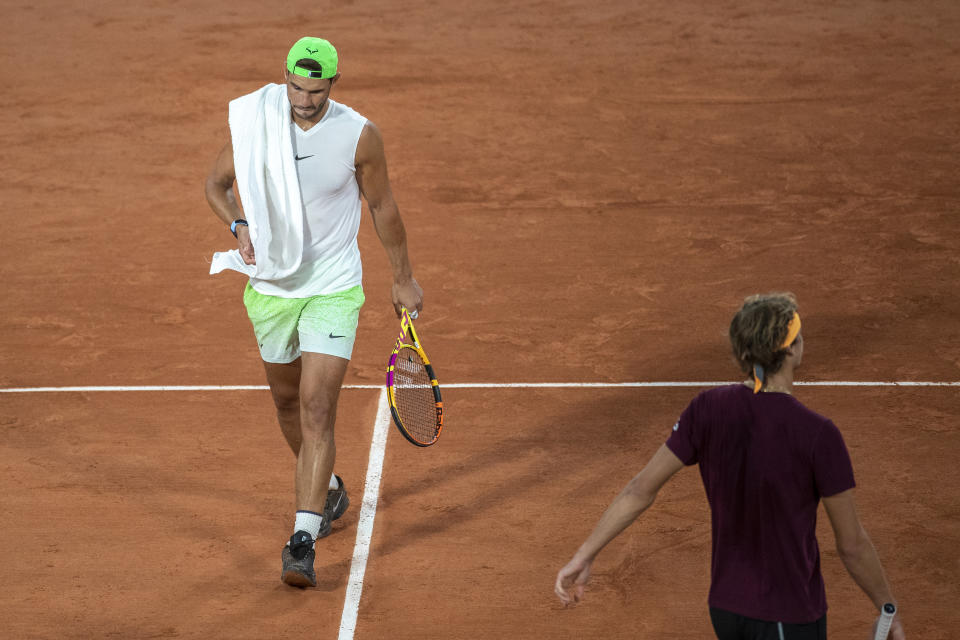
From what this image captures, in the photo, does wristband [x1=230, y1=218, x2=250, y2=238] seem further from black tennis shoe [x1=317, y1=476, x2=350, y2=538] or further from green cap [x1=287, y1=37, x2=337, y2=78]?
black tennis shoe [x1=317, y1=476, x2=350, y2=538]

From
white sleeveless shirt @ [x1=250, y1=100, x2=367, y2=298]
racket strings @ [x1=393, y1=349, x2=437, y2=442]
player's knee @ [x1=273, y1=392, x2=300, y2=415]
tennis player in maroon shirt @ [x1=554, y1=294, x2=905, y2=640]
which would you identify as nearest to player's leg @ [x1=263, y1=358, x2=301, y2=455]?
player's knee @ [x1=273, y1=392, x2=300, y2=415]

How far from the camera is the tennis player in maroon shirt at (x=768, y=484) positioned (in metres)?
3.51

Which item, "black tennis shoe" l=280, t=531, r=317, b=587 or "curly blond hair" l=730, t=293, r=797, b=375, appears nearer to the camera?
"curly blond hair" l=730, t=293, r=797, b=375

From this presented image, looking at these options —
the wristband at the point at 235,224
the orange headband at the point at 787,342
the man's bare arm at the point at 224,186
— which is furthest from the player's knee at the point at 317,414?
the orange headband at the point at 787,342

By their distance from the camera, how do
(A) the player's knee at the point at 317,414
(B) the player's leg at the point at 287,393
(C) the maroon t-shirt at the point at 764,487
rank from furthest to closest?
(B) the player's leg at the point at 287,393 < (A) the player's knee at the point at 317,414 < (C) the maroon t-shirt at the point at 764,487

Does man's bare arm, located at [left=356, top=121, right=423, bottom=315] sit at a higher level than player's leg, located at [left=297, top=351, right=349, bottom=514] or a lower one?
higher

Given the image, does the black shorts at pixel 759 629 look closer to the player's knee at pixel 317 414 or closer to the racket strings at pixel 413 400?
the player's knee at pixel 317 414

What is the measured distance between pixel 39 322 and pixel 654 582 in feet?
17.0

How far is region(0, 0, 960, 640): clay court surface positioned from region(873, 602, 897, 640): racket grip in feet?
6.17

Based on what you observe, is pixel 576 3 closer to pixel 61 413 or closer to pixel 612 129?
pixel 612 129

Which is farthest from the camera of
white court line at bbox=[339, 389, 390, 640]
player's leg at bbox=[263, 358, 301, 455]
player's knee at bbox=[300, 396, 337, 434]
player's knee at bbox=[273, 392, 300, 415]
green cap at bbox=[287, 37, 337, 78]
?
player's knee at bbox=[273, 392, 300, 415]

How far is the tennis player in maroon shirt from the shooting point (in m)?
3.51

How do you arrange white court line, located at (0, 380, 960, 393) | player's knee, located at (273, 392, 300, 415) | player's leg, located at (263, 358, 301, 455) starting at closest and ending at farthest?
player's leg, located at (263, 358, 301, 455) < player's knee, located at (273, 392, 300, 415) < white court line, located at (0, 380, 960, 393)

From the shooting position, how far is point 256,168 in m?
5.58
